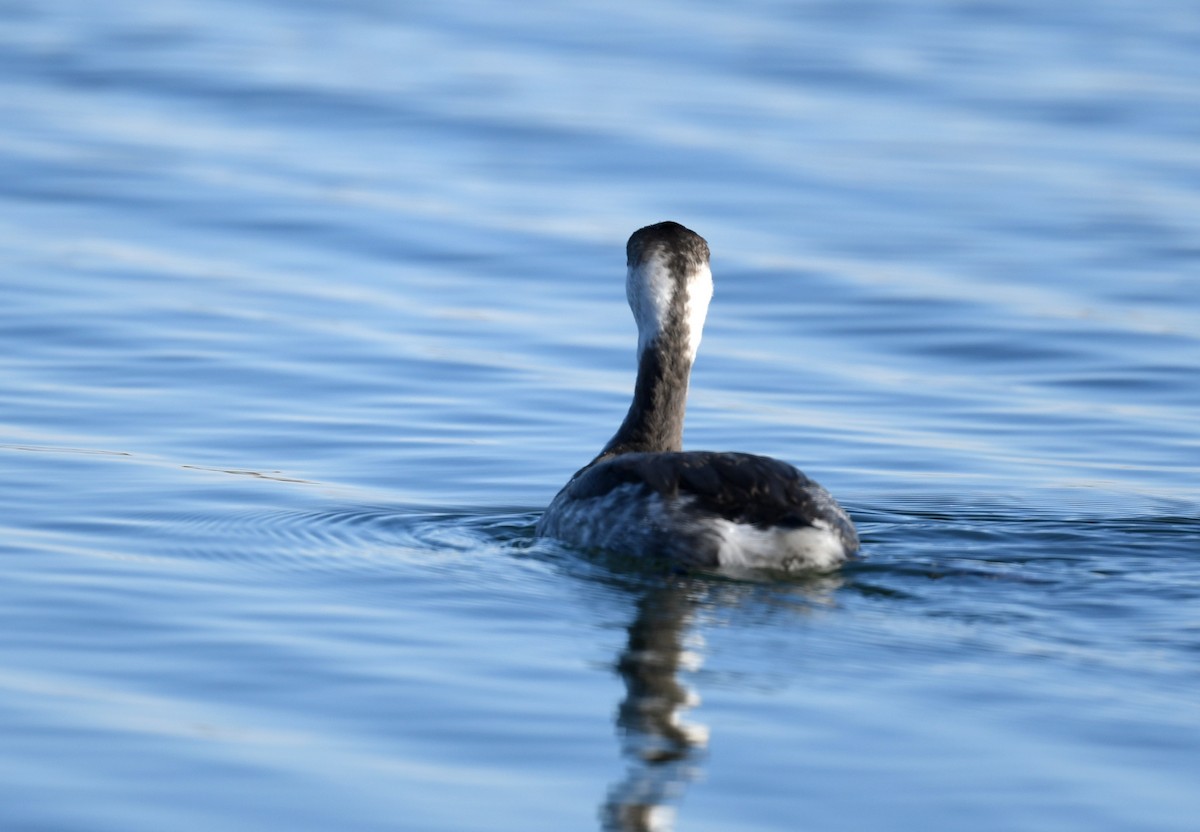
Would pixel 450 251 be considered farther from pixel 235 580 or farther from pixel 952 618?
pixel 952 618

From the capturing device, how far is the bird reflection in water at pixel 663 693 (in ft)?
20.5

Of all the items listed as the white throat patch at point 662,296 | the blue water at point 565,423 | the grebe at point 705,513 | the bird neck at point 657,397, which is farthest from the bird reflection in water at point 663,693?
the white throat patch at point 662,296

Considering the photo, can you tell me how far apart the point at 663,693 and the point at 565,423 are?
594cm

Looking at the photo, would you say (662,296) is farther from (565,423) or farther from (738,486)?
(565,423)

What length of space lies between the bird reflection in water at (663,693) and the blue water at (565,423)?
0.03 m

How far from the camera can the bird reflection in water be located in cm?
626

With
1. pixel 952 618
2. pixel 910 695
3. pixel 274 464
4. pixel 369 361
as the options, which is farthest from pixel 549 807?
pixel 369 361

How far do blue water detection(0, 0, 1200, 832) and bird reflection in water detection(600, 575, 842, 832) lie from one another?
0.09ft

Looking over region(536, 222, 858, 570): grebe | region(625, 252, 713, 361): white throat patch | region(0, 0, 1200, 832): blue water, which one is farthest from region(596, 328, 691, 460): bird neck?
region(0, 0, 1200, 832): blue water

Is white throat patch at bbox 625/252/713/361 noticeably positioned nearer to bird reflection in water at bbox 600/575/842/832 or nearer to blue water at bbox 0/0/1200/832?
blue water at bbox 0/0/1200/832

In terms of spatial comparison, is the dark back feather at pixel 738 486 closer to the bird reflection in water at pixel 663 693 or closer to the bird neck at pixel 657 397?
the bird reflection in water at pixel 663 693

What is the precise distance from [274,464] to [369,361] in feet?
9.38

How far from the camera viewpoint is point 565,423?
1310 centimetres

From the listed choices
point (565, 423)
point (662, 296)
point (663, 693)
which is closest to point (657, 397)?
point (662, 296)
